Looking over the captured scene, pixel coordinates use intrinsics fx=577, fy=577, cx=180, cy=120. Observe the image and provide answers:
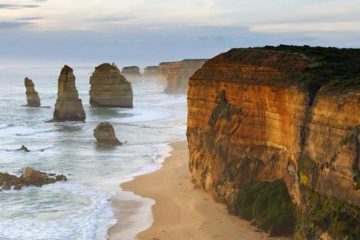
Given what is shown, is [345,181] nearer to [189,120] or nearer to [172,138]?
[189,120]

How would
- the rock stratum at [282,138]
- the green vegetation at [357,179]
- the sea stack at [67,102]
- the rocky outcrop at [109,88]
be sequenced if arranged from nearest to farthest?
the green vegetation at [357,179], the rock stratum at [282,138], the sea stack at [67,102], the rocky outcrop at [109,88]

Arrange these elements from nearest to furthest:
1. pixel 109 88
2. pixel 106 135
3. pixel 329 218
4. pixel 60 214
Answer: pixel 329 218, pixel 60 214, pixel 106 135, pixel 109 88

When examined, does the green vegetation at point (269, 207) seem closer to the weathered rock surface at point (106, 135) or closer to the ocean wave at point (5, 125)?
the weathered rock surface at point (106, 135)

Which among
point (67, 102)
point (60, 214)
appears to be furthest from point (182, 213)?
point (67, 102)

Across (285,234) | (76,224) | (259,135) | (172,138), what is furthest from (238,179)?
(172,138)

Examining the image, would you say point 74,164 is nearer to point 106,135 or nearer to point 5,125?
point 106,135

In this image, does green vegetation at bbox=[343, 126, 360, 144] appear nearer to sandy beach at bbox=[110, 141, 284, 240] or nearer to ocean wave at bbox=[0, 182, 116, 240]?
sandy beach at bbox=[110, 141, 284, 240]

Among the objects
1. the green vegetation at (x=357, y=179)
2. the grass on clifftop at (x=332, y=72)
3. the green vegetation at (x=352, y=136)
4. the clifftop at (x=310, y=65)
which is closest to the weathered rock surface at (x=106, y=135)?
the clifftop at (x=310, y=65)
